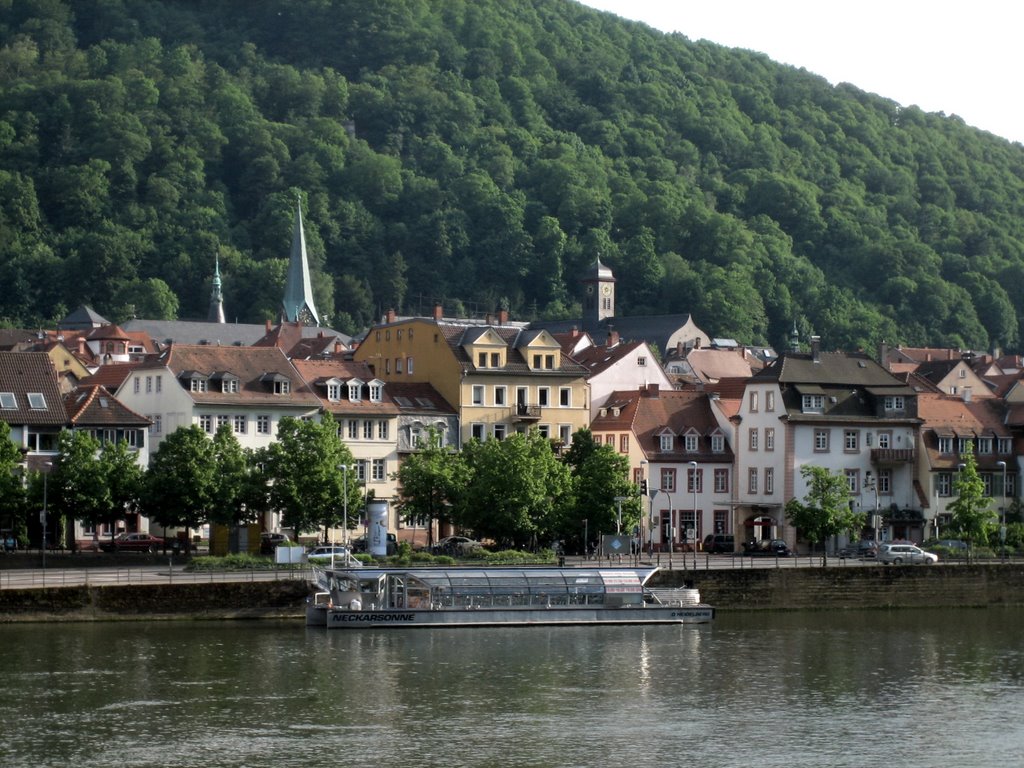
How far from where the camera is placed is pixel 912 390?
116688mm

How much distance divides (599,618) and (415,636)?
8.66 m

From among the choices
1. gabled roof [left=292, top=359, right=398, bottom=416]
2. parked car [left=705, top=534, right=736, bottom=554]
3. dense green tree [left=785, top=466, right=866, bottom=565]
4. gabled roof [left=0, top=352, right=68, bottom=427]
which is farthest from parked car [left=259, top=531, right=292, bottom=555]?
dense green tree [left=785, top=466, right=866, bottom=565]

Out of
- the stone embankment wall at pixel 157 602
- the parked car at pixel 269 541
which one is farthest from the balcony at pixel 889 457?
the stone embankment wall at pixel 157 602

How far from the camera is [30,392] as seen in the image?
10331cm

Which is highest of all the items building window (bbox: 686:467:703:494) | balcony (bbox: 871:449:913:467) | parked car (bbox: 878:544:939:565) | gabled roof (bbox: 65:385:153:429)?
gabled roof (bbox: 65:385:153:429)

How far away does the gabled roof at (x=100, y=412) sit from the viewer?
10350 centimetres

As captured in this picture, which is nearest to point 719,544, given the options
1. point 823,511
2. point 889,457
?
point 823,511

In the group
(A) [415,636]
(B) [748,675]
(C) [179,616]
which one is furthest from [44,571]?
(B) [748,675]

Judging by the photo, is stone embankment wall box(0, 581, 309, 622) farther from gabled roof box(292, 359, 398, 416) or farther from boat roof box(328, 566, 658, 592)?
gabled roof box(292, 359, 398, 416)

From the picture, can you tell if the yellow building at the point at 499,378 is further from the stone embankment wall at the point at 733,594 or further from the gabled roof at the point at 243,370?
the stone embankment wall at the point at 733,594

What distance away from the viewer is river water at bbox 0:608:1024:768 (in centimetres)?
5678

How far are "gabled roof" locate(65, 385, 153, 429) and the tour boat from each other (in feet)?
73.4

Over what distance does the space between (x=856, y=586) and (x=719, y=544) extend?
1606 cm

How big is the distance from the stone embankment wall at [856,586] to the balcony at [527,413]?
25408mm
